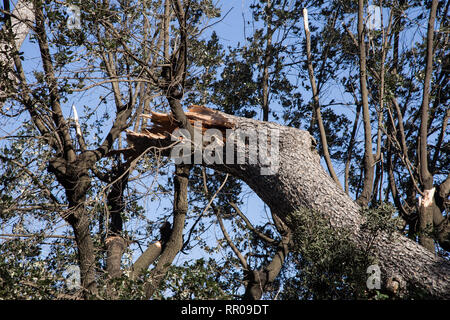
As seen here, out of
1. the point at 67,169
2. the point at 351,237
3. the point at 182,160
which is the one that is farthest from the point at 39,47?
the point at 351,237

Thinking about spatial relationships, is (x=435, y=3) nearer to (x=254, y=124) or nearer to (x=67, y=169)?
(x=254, y=124)

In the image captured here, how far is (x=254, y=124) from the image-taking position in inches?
278

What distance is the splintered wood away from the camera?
23.3ft

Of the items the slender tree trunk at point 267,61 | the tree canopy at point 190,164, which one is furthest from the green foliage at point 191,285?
the slender tree trunk at point 267,61

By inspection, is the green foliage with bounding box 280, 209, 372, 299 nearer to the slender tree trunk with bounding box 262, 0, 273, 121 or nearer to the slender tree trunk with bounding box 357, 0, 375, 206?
the slender tree trunk with bounding box 357, 0, 375, 206

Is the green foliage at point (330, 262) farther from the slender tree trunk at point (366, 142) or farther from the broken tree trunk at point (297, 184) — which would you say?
the slender tree trunk at point (366, 142)

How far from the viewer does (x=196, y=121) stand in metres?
7.16

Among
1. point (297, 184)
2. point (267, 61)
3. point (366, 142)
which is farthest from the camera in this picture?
point (267, 61)

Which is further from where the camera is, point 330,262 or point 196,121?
point 196,121

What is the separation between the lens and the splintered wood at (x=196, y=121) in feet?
23.3

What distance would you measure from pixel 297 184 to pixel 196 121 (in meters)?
1.73

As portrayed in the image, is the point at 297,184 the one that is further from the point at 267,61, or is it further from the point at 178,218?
the point at 267,61

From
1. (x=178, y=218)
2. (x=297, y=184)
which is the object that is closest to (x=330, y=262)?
(x=297, y=184)
